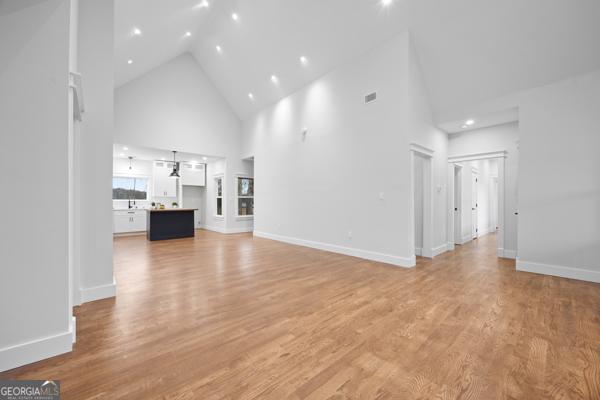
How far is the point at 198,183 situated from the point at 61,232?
8.37m

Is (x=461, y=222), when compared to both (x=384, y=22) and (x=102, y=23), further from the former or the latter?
(x=102, y=23)

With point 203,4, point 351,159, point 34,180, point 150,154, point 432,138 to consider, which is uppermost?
point 203,4

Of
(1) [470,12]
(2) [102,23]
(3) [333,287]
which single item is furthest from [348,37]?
(3) [333,287]

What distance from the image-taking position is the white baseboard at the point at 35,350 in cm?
159

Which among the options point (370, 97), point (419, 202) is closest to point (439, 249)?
point (419, 202)

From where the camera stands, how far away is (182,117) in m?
7.73

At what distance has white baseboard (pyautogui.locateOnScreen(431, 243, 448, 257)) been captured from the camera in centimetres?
509

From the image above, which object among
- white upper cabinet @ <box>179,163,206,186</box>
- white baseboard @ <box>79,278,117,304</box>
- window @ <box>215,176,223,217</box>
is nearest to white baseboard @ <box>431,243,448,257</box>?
white baseboard @ <box>79,278,117,304</box>

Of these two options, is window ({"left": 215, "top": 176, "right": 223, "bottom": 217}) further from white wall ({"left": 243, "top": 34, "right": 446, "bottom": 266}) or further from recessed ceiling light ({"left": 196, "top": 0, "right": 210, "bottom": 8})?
recessed ceiling light ({"left": 196, "top": 0, "right": 210, "bottom": 8})

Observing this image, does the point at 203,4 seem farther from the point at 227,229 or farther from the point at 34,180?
the point at 227,229

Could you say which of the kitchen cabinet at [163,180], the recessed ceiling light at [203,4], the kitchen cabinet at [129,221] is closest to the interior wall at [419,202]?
the recessed ceiling light at [203,4]

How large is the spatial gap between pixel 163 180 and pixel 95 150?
271 inches

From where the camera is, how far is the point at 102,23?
110 inches

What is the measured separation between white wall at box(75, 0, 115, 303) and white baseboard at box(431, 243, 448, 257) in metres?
5.53
